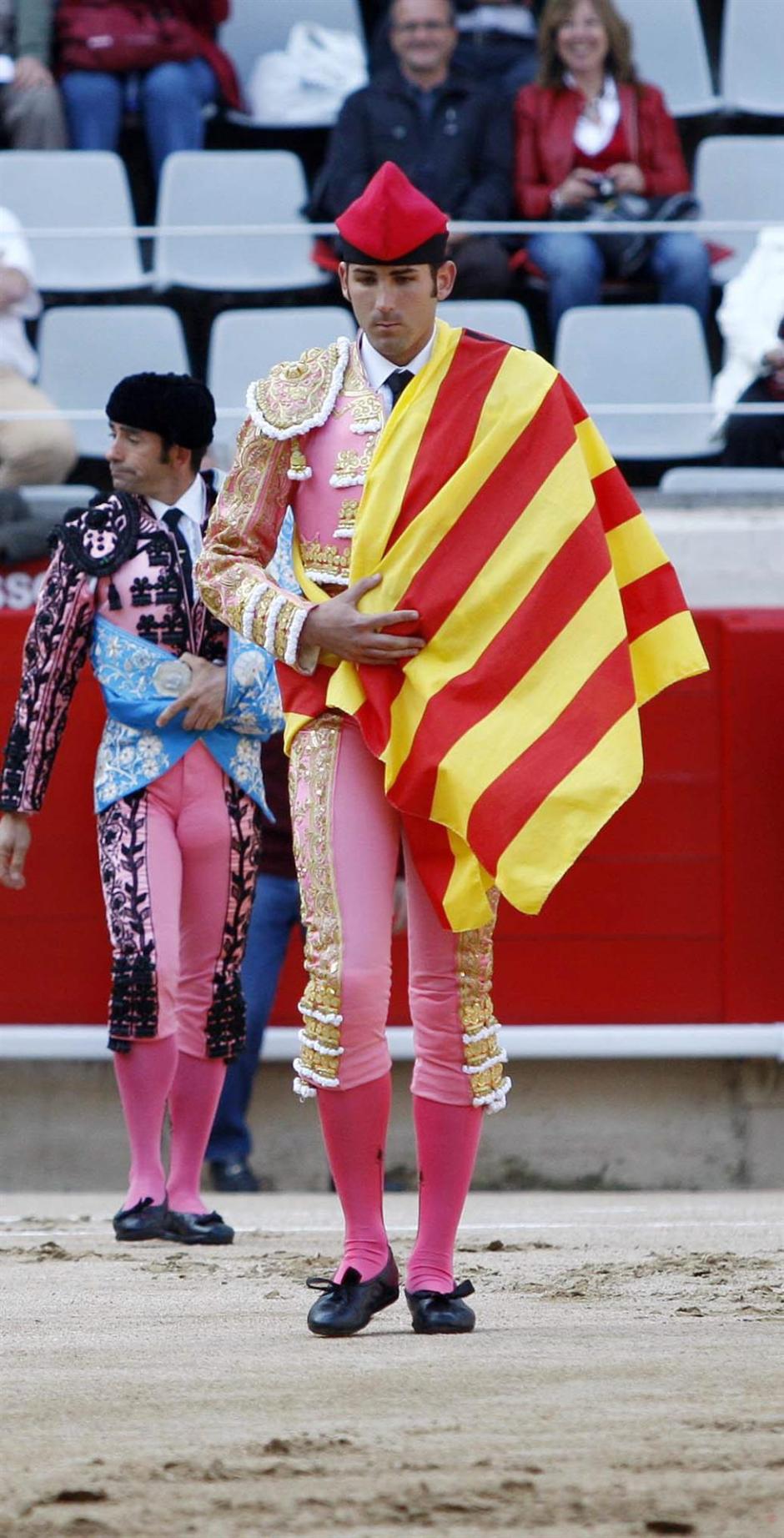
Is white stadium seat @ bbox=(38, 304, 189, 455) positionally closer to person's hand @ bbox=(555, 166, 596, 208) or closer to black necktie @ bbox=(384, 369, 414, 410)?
person's hand @ bbox=(555, 166, 596, 208)

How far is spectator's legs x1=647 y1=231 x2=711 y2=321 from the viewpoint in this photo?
795 centimetres

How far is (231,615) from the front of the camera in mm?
3637

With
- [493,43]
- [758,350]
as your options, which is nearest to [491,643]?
[758,350]

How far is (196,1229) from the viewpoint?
16.2 feet

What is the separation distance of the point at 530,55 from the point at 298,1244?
5.00 meters

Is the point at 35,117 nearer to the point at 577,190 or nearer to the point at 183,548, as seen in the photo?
the point at 577,190

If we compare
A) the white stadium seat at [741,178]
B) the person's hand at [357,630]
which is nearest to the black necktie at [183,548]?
the person's hand at [357,630]

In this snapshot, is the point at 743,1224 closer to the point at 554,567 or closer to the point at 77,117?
the point at 554,567

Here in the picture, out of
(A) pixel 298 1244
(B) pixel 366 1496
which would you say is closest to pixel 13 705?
(A) pixel 298 1244

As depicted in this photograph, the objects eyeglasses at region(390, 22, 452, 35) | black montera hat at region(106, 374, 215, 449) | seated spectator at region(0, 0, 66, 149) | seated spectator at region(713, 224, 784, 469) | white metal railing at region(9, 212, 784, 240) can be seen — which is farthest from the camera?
seated spectator at region(0, 0, 66, 149)

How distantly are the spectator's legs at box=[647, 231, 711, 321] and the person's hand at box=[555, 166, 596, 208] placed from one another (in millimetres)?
276

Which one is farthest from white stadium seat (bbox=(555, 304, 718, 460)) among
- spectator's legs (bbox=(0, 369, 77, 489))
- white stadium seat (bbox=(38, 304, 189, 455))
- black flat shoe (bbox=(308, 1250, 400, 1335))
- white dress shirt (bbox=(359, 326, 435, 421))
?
black flat shoe (bbox=(308, 1250, 400, 1335))

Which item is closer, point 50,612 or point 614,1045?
point 50,612

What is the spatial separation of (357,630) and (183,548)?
1677mm
